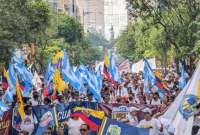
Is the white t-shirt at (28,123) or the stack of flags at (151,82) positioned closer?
the white t-shirt at (28,123)

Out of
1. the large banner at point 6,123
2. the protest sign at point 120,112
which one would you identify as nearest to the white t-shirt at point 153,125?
the large banner at point 6,123

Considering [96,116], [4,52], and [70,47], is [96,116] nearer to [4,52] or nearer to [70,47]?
[4,52]

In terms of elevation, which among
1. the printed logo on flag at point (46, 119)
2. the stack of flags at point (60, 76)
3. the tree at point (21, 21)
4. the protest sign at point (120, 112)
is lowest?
the protest sign at point (120, 112)

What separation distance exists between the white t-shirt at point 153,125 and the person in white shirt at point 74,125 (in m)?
1.39

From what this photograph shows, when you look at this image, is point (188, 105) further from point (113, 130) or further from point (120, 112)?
point (120, 112)

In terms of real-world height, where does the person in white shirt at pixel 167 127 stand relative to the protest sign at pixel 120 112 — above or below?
above

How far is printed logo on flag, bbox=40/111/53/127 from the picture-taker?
39.5ft

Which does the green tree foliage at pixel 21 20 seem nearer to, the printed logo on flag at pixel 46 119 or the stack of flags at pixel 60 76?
the stack of flags at pixel 60 76

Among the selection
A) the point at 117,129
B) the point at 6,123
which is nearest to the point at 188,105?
the point at 117,129

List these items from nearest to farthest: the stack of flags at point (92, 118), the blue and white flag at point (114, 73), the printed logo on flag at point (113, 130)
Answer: the printed logo on flag at point (113, 130) → the stack of flags at point (92, 118) → the blue and white flag at point (114, 73)

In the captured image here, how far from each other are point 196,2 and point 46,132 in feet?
63.1

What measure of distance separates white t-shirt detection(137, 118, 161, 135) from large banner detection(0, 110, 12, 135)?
10.0ft

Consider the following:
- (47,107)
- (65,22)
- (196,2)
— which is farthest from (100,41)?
(47,107)

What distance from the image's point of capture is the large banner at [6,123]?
12.7 m
